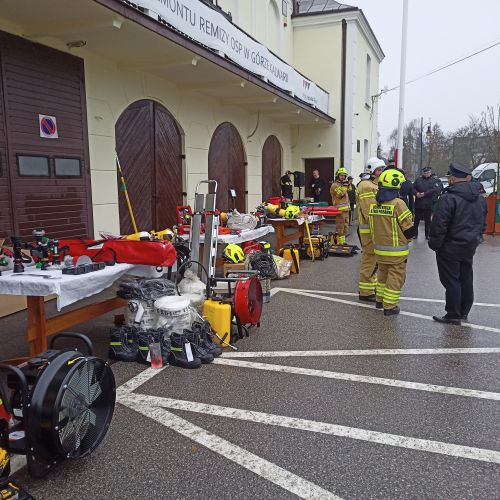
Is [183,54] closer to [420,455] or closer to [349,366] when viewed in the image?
[349,366]

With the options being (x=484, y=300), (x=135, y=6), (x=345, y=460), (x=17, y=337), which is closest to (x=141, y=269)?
(x=17, y=337)

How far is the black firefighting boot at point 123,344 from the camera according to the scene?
14.9 feet

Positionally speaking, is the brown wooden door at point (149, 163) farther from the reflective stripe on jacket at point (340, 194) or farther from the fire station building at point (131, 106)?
the reflective stripe on jacket at point (340, 194)

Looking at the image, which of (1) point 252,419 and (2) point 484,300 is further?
(2) point 484,300

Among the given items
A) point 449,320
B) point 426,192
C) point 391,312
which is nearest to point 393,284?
point 391,312

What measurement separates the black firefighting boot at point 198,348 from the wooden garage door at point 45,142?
332 centimetres

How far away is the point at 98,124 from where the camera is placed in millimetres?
7773

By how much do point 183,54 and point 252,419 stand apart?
20.7 feet

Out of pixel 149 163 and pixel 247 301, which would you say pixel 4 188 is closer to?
pixel 149 163

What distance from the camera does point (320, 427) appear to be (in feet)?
11.0

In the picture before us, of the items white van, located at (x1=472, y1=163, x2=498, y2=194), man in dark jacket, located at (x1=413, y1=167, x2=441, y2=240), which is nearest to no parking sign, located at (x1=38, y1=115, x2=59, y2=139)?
man in dark jacket, located at (x1=413, y1=167, x2=441, y2=240)

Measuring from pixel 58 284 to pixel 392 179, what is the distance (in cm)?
415

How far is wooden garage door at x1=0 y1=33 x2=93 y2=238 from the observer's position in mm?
6230

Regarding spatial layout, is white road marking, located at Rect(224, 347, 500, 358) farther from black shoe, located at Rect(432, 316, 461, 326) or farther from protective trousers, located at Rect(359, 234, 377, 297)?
protective trousers, located at Rect(359, 234, 377, 297)
